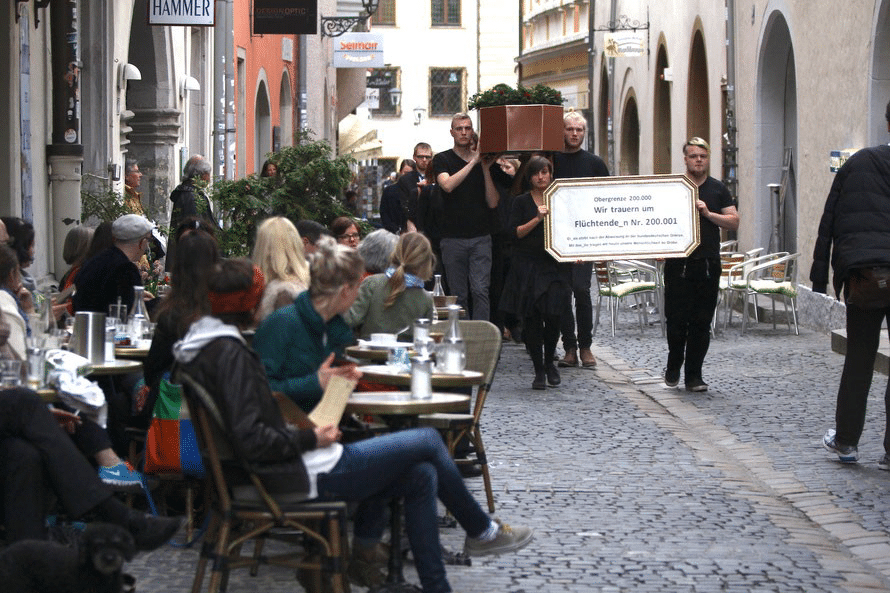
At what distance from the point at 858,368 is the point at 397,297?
2.60 m

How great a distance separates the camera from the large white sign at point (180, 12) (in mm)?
17031

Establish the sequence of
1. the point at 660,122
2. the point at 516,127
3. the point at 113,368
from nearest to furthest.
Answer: the point at 113,368
the point at 516,127
the point at 660,122

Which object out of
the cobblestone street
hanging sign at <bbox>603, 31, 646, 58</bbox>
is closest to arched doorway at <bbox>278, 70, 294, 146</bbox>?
hanging sign at <bbox>603, 31, 646, 58</bbox>

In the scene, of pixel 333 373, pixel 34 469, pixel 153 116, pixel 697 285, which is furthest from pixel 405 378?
pixel 153 116

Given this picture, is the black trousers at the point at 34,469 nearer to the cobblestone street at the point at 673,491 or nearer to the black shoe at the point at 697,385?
the cobblestone street at the point at 673,491

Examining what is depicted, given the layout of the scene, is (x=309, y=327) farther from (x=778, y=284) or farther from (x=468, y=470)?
(x=778, y=284)

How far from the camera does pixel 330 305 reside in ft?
19.6

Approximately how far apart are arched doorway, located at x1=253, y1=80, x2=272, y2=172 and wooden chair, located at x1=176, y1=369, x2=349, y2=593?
24.4 metres

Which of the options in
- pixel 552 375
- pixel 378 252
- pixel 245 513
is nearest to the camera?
pixel 245 513

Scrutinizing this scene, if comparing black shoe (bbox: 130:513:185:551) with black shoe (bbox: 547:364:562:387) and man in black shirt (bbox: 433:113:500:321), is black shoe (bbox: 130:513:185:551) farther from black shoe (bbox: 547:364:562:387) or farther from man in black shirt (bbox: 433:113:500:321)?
man in black shirt (bbox: 433:113:500:321)

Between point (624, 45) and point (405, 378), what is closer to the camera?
point (405, 378)

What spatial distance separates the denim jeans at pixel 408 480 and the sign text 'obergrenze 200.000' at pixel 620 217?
7.06m

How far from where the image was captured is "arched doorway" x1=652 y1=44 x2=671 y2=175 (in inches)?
1209

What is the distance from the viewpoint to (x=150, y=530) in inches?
240
